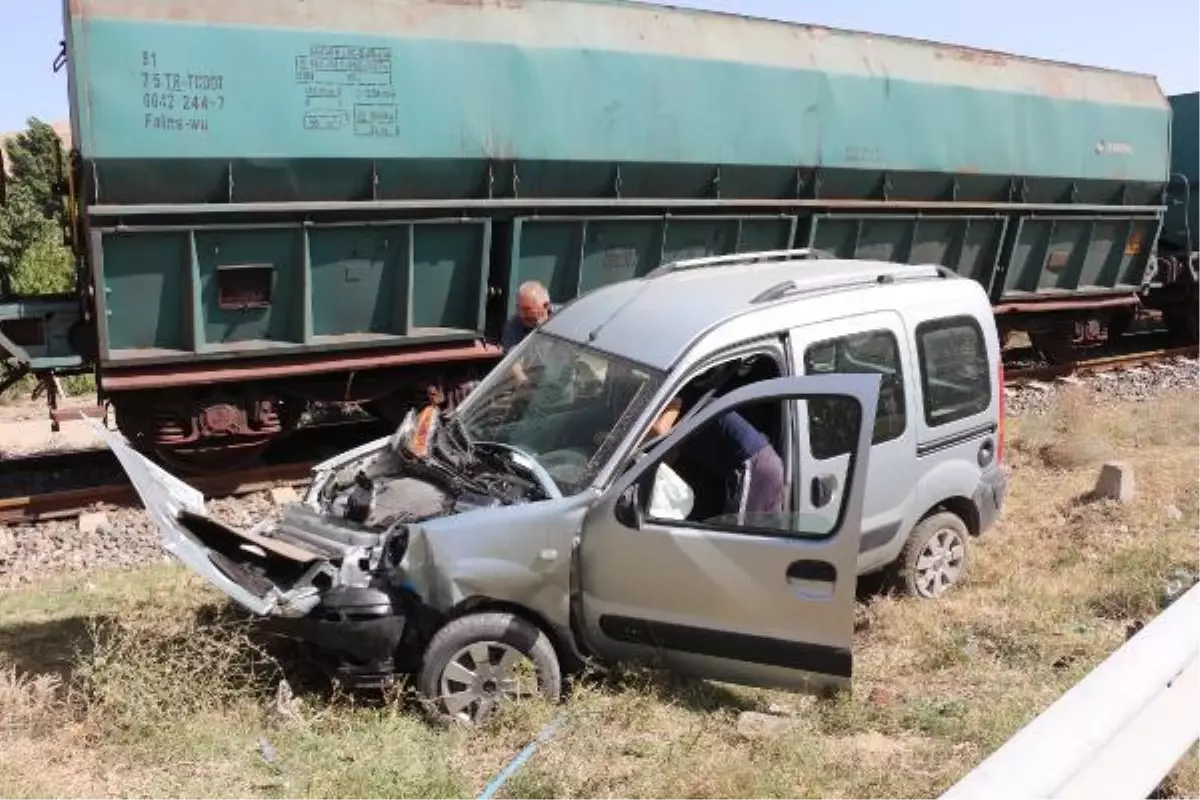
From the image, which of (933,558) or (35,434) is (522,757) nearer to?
(933,558)

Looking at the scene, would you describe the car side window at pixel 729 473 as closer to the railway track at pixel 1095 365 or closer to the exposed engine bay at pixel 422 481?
the exposed engine bay at pixel 422 481

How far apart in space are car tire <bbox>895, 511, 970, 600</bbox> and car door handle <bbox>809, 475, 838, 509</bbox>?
1.08 metres

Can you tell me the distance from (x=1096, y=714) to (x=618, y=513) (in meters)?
2.08

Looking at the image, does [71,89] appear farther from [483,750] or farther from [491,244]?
[483,750]

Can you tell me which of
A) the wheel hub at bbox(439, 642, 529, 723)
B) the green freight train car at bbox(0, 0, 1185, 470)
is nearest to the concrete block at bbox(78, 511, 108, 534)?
the green freight train car at bbox(0, 0, 1185, 470)

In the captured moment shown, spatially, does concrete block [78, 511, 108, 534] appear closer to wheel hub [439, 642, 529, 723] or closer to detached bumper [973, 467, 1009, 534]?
wheel hub [439, 642, 529, 723]

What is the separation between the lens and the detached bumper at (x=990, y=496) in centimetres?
609

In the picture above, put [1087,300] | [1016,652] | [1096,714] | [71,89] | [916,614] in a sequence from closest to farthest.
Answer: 1. [1096,714]
2. [1016,652]
3. [916,614]
4. [71,89]
5. [1087,300]

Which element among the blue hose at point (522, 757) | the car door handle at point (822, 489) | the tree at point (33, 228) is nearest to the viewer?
the blue hose at point (522, 757)

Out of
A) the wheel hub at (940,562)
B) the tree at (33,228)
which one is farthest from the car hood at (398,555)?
the tree at (33,228)

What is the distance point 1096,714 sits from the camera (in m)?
2.77

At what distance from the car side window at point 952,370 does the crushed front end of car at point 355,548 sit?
7.49 feet

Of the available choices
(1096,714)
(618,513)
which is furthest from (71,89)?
(1096,714)

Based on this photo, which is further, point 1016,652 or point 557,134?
point 557,134
